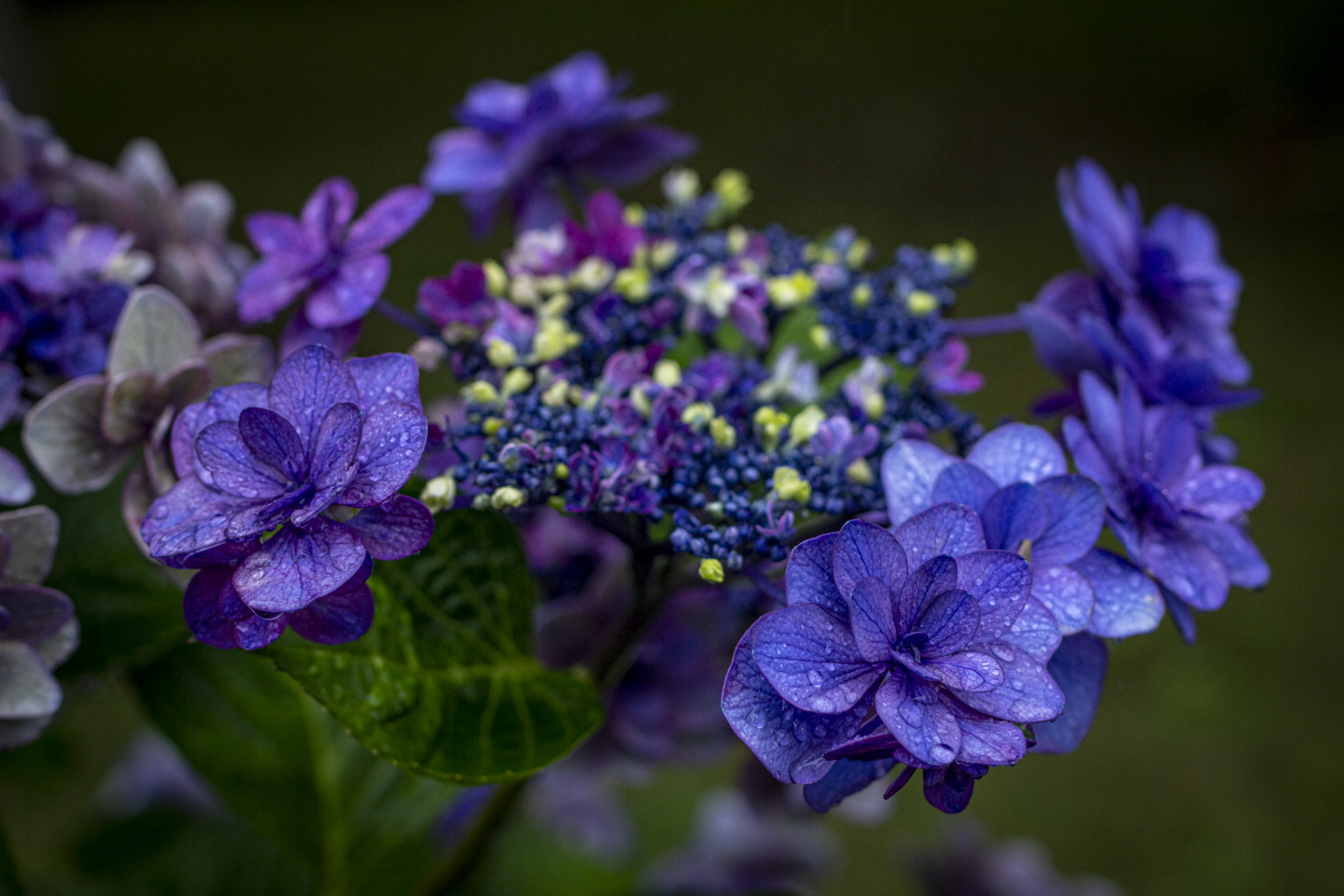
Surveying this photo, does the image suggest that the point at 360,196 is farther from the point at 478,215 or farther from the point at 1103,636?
the point at 1103,636

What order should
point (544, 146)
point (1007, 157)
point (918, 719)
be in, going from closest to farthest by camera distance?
1. point (918, 719)
2. point (544, 146)
3. point (1007, 157)

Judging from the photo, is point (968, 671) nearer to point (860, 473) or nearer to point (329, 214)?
point (860, 473)

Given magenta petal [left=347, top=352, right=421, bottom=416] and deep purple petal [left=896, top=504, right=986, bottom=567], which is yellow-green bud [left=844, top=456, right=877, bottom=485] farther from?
magenta petal [left=347, top=352, right=421, bottom=416]

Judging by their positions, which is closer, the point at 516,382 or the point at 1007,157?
the point at 516,382

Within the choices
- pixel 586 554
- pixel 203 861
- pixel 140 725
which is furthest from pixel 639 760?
pixel 140 725

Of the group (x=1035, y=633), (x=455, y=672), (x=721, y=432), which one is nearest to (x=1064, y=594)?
(x=1035, y=633)

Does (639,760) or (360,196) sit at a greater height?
(639,760)
